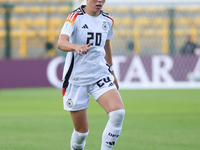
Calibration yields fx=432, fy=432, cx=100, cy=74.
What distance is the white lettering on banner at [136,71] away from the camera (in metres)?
15.5

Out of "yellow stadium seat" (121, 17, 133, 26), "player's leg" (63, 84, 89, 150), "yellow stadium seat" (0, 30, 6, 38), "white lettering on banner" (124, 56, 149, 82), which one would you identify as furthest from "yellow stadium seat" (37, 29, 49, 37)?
"player's leg" (63, 84, 89, 150)

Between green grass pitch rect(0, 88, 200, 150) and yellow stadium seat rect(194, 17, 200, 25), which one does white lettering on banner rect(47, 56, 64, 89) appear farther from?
yellow stadium seat rect(194, 17, 200, 25)

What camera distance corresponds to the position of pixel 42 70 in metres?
16.1

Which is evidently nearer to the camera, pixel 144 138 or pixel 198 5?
pixel 144 138

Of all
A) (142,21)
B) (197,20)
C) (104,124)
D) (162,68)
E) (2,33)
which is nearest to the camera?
(104,124)

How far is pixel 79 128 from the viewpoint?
15.4 feet

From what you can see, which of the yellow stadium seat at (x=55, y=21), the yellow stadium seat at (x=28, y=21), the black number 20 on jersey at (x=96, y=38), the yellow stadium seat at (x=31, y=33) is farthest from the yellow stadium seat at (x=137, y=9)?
the black number 20 on jersey at (x=96, y=38)

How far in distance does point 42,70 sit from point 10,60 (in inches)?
48.8

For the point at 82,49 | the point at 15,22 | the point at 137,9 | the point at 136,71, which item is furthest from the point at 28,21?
the point at 82,49

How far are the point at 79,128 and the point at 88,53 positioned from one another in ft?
2.72

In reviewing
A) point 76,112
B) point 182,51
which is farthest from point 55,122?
point 182,51

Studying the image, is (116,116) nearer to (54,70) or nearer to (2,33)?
(54,70)

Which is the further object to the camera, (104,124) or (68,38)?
(104,124)

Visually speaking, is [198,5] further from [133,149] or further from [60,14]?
[133,149]
